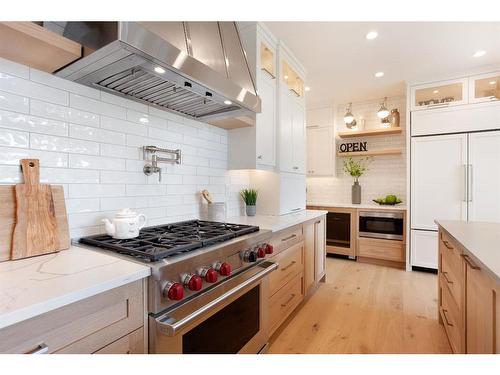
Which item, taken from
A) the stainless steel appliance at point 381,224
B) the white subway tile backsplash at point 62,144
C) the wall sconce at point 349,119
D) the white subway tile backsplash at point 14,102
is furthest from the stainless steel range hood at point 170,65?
the wall sconce at point 349,119

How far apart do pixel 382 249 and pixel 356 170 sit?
1.35m

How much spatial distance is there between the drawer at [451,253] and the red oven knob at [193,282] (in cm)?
145

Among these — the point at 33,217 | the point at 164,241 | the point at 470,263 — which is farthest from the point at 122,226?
the point at 470,263

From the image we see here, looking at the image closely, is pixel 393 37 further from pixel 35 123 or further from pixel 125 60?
pixel 35 123

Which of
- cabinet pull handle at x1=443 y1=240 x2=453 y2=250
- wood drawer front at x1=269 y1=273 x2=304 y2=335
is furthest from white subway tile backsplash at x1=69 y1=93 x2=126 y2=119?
cabinet pull handle at x1=443 y1=240 x2=453 y2=250

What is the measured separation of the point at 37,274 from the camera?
862 mm

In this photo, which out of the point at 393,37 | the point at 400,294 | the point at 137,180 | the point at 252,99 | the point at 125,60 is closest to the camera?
the point at 125,60

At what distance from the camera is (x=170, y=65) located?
3.84 feet

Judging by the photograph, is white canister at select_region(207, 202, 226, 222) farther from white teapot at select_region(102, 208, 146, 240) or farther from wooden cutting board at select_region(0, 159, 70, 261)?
wooden cutting board at select_region(0, 159, 70, 261)

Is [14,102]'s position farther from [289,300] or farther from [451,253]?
[451,253]

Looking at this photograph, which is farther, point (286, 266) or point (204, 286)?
point (286, 266)
